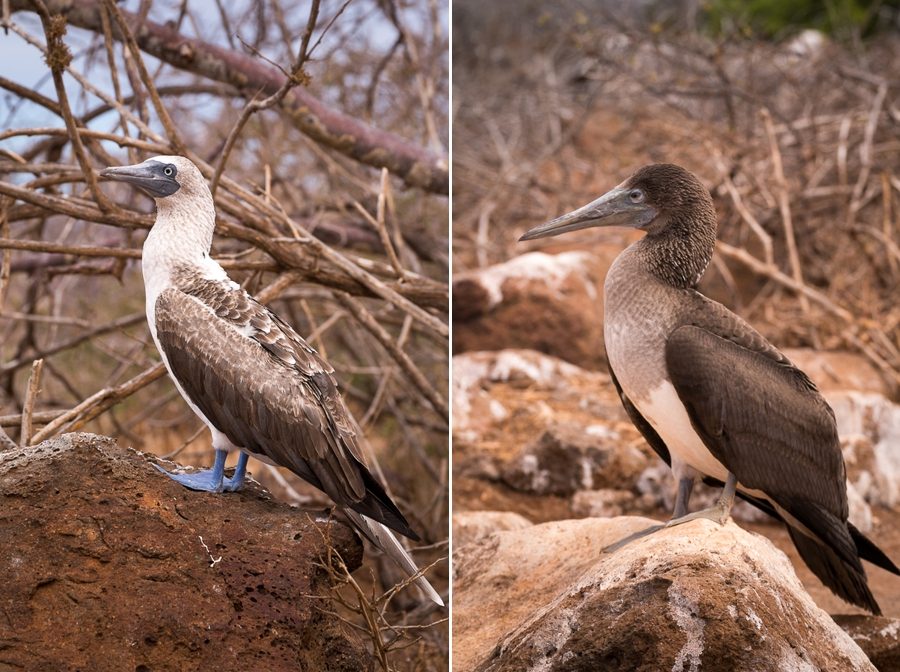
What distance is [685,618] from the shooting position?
7.53 feet

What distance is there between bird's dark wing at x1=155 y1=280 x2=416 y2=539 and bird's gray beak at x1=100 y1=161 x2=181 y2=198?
0.23m

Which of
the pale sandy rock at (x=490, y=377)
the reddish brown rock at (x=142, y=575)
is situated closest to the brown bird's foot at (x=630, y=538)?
the reddish brown rock at (x=142, y=575)

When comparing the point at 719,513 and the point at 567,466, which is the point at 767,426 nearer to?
the point at 719,513

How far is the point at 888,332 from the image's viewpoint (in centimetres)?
581

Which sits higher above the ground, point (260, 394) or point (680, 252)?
point (680, 252)

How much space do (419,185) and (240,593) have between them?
8.55 feet

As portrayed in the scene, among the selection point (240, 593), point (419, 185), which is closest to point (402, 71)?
point (419, 185)

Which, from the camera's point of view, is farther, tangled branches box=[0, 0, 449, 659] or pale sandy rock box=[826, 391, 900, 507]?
pale sandy rock box=[826, 391, 900, 507]

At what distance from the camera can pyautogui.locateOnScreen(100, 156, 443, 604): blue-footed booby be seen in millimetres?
2512

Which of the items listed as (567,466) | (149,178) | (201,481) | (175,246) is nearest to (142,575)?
(201,481)

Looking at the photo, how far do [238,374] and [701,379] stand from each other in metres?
1.06

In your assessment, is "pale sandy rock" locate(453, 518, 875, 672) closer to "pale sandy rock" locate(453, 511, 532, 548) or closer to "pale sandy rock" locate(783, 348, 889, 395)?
"pale sandy rock" locate(453, 511, 532, 548)

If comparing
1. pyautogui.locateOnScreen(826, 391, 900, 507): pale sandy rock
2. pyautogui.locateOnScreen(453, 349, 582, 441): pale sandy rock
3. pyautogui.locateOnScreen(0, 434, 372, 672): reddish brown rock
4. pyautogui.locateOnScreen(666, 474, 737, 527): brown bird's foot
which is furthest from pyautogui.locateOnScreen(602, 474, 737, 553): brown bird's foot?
pyautogui.locateOnScreen(826, 391, 900, 507): pale sandy rock

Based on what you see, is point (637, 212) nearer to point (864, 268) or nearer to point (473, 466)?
point (473, 466)
